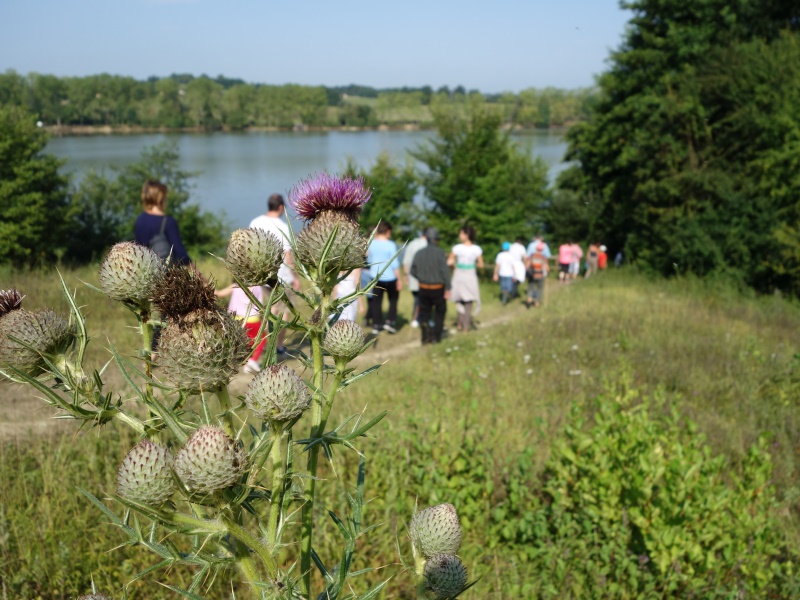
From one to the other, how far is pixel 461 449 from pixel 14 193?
67.7 feet

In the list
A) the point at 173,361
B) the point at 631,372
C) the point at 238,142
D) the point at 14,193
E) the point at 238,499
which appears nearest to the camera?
the point at 238,499

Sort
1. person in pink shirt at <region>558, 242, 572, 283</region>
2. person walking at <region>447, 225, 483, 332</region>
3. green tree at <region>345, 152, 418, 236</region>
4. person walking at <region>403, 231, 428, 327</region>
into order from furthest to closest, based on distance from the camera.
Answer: green tree at <region>345, 152, 418, 236</region>, person in pink shirt at <region>558, 242, 572, 283</region>, person walking at <region>403, 231, 428, 327</region>, person walking at <region>447, 225, 483, 332</region>

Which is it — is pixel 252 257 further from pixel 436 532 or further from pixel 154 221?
pixel 154 221

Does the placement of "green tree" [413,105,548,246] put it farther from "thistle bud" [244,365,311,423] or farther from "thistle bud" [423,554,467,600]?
"thistle bud" [244,365,311,423]

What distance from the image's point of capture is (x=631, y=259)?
2445 centimetres

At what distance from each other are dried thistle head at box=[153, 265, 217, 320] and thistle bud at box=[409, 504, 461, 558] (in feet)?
2.47

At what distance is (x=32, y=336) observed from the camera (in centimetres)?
141

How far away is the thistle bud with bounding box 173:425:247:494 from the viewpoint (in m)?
1.12

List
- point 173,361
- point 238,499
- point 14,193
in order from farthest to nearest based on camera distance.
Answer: point 14,193
point 173,361
point 238,499

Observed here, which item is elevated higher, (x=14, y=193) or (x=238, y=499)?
(x=238, y=499)

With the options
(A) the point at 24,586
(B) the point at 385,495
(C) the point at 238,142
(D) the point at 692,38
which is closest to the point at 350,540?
(A) the point at 24,586

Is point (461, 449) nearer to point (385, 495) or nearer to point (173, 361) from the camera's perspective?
point (385, 495)

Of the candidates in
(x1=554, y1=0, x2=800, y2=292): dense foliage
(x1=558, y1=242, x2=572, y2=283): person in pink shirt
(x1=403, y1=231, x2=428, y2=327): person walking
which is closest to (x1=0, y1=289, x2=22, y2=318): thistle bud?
(x1=403, y1=231, x2=428, y2=327): person walking

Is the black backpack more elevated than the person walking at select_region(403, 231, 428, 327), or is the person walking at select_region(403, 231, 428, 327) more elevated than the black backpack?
the black backpack
